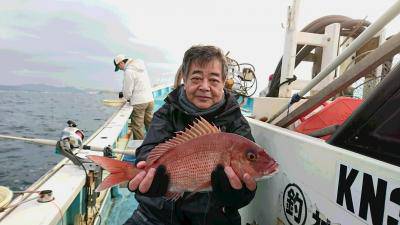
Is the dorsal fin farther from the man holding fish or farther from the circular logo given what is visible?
the circular logo

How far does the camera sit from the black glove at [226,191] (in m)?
1.65

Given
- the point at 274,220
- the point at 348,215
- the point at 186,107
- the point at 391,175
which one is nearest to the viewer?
the point at 391,175

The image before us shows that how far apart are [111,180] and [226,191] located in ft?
2.05

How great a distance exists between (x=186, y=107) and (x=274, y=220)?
0.99m

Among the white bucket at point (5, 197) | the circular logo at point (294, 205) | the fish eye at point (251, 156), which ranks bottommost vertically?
the white bucket at point (5, 197)

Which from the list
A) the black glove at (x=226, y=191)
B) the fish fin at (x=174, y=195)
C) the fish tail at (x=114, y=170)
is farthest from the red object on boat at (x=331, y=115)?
the fish tail at (x=114, y=170)

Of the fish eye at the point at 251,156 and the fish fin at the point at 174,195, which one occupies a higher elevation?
the fish eye at the point at 251,156

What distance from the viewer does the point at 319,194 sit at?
5.14ft

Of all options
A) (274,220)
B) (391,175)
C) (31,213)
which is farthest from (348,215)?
(31,213)

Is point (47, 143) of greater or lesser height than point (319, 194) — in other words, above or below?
below

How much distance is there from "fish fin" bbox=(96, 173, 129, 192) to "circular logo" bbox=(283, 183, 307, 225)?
97 cm

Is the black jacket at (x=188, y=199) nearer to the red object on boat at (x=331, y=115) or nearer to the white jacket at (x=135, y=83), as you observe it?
the red object on boat at (x=331, y=115)

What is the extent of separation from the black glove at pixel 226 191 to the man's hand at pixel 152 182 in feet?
0.89

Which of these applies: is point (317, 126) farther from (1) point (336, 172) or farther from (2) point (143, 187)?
(2) point (143, 187)
